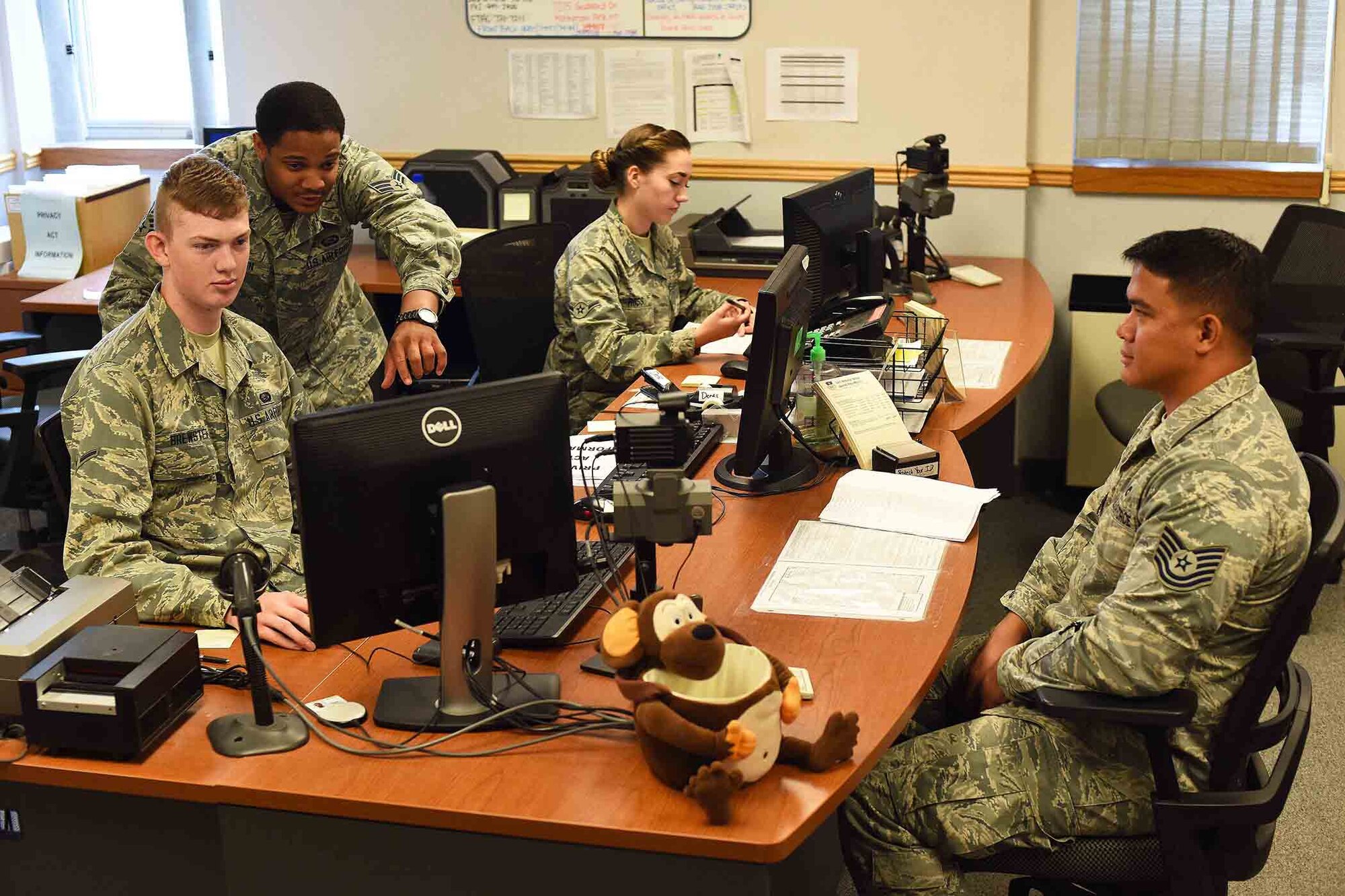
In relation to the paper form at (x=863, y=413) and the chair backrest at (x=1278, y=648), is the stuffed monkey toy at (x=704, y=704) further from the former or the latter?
the paper form at (x=863, y=413)

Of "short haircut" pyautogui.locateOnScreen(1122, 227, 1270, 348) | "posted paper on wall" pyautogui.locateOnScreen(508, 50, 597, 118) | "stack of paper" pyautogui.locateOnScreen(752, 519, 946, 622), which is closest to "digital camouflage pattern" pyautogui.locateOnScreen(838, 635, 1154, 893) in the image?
"stack of paper" pyautogui.locateOnScreen(752, 519, 946, 622)

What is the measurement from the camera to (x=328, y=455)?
1666 millimetres

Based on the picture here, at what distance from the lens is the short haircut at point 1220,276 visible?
1994mm

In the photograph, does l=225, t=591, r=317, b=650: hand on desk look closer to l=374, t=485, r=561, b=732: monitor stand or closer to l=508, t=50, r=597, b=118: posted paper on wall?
l=374, t=485, r=561, b=732: monitor stand

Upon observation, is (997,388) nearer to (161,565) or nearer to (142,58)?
(161,565)

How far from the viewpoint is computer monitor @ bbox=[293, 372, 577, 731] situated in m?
1.68

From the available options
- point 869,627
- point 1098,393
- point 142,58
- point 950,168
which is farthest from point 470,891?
point 142,58

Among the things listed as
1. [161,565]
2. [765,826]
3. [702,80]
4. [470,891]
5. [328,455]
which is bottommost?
[470,891]

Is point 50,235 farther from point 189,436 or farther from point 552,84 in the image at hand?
point 189,436

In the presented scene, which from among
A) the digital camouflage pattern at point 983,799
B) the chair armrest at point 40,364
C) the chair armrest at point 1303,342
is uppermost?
the chair armrest at point 40,364

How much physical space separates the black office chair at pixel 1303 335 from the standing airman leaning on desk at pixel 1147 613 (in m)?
1.68

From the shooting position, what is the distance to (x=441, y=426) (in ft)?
5.65

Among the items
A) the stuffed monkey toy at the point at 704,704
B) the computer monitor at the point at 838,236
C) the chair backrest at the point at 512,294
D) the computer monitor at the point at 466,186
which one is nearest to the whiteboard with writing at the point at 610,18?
the computer monitor at the point at 466,186

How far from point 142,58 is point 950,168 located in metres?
3.35
